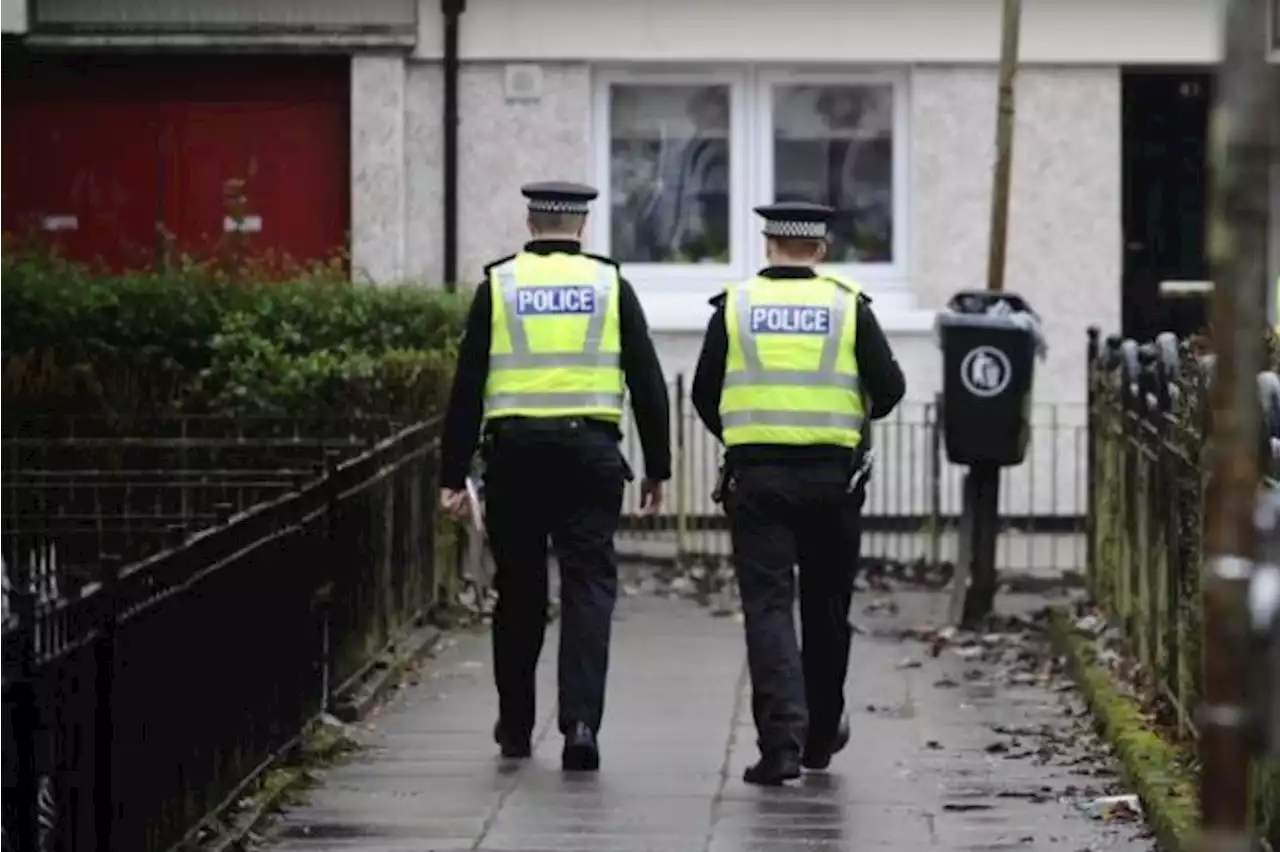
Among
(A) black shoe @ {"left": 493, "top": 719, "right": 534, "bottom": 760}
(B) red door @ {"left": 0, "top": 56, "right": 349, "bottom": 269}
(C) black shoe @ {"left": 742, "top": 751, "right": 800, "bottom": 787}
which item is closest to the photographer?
(C) black shoe @ {"left": 742, "top": 751, "right": 800, "bottom": 787}

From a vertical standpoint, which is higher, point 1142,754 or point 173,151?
point 173,151

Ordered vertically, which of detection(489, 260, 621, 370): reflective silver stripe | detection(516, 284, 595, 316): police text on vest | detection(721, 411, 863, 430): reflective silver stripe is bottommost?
detection(721, 411, 863, 430): reflective silver stripe

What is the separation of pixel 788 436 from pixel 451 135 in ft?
27.3

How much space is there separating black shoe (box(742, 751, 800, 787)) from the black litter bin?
410 centimetres

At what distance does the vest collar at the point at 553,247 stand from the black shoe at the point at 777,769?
175 cm

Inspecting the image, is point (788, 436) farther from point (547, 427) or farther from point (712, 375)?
point (547, 427)

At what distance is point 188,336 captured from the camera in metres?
15.1

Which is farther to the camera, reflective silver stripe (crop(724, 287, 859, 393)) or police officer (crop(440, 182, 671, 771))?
police officer (crop(440, 182, 671, 771))

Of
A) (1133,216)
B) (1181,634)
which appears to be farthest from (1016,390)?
(1133,216)

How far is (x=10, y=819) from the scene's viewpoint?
6.31m

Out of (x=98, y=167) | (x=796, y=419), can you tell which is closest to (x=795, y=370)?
(x=796, y=419)

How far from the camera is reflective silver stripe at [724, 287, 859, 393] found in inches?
379

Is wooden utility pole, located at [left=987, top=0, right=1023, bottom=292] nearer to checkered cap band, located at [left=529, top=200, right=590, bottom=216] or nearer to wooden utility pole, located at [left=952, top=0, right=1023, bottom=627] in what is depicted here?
wooden utility pole, located at [left=952, top=0, right=1023, bottom=627]

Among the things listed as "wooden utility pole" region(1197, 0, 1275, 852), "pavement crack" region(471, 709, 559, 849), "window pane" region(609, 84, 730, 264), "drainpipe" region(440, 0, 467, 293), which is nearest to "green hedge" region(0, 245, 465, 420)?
"drainpipe" region(440, 0, 467, 293)
